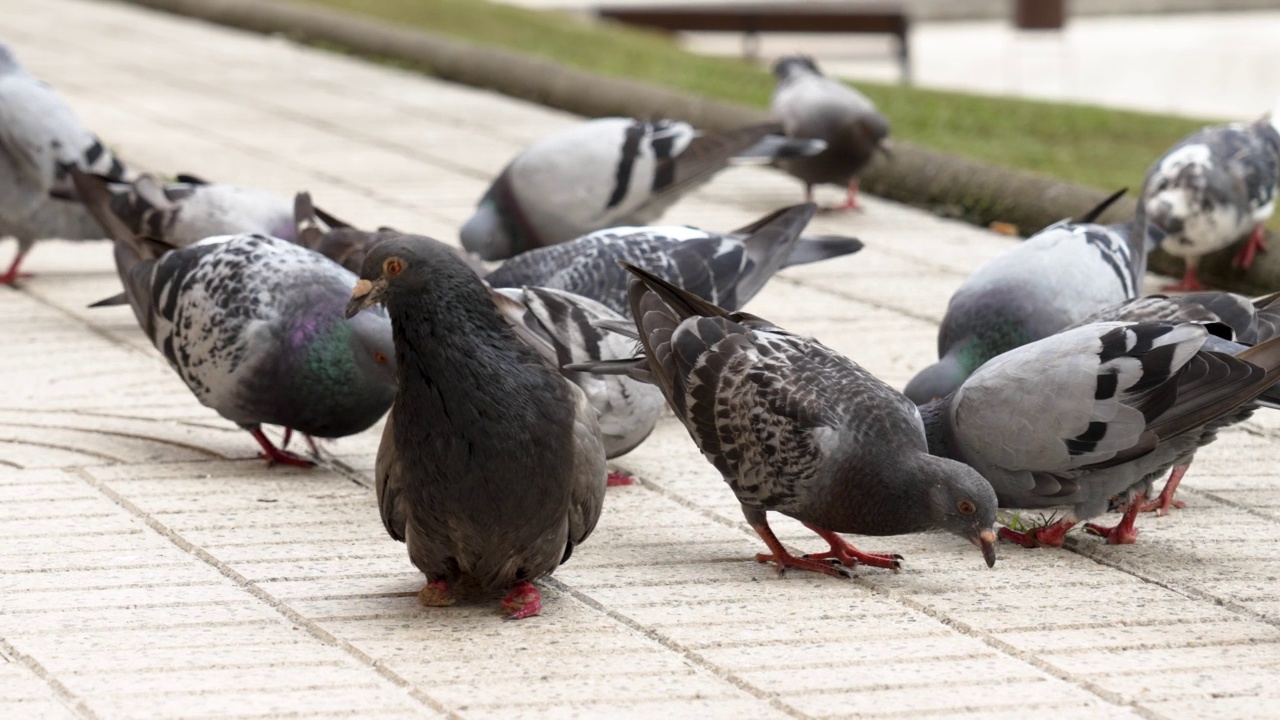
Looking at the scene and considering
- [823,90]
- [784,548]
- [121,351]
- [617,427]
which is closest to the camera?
[784,548]

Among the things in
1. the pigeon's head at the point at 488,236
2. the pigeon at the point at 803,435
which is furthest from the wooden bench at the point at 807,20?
the pigeon at the point at 803,435

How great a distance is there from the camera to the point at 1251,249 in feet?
25.2

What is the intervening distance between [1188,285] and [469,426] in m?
4.68

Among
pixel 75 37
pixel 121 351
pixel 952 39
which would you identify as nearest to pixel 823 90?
pixel 121 351

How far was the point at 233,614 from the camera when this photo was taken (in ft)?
12.9

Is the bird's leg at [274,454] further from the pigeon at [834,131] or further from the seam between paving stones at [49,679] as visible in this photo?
the pigeon at [834,131]

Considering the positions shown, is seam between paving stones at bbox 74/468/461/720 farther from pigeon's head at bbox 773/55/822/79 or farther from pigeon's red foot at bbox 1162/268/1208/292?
pigeon's head at bbox 773/55/822/79

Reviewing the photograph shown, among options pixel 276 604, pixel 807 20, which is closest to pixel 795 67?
pixel 276 604

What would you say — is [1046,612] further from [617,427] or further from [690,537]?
[617,427]

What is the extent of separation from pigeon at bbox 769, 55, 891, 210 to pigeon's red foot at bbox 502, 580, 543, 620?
5125 millimetres

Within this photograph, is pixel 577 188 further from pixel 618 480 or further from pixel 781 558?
pixel 781 558

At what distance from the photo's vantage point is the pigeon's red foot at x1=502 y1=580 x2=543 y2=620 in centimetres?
398

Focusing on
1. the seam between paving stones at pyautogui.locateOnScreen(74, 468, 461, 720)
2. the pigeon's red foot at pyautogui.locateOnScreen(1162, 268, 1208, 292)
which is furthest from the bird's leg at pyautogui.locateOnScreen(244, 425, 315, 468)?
the pigeon's red foot at pyautogui.locateOnScreen(1162, 268, 1208, 292)

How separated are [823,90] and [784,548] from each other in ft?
16.9
